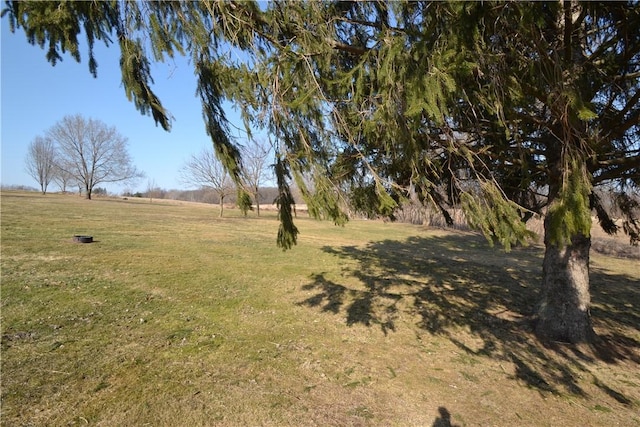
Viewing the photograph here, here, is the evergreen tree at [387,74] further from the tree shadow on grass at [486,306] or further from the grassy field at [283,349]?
the tree shadow on grass at [486,306]

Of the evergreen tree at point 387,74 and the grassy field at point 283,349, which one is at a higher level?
the evergreen tree at point 387,74

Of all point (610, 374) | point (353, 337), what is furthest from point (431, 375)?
point (610, 374)

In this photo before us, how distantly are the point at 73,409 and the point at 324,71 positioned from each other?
165 inches

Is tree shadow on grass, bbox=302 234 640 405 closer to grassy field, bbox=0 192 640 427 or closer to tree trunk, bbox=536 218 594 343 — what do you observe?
grassy field, bbox=0 192 640 427

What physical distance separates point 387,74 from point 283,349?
12.7 ft

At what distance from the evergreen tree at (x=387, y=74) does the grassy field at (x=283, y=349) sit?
189 centimetres

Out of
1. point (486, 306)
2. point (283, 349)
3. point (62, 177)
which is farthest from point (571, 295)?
point (62, 177)

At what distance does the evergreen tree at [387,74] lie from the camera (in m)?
2.84

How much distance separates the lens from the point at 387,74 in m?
3.14

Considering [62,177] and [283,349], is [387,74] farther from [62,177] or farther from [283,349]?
[62,177]

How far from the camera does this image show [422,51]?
2867 mm

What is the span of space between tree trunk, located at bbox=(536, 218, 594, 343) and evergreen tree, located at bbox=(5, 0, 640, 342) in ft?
5.70

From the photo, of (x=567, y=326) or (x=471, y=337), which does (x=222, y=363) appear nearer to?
(x=471, y=337)

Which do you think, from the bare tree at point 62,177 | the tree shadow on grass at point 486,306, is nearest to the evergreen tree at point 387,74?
the tree shadow on grass at point 486,306
